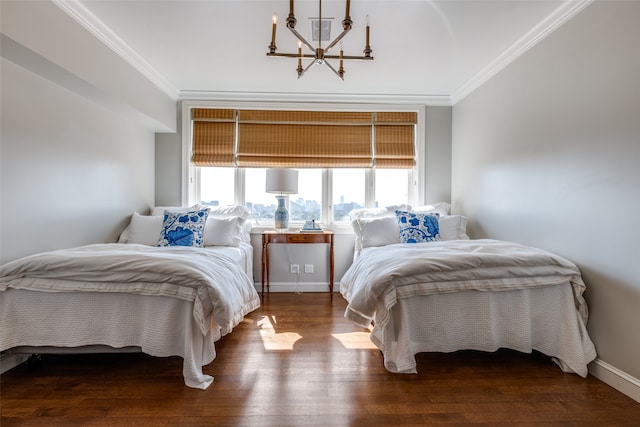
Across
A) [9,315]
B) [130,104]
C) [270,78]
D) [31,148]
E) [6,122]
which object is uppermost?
[270,78]

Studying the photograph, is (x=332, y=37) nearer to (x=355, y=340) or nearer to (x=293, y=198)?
(x=293, y=198)

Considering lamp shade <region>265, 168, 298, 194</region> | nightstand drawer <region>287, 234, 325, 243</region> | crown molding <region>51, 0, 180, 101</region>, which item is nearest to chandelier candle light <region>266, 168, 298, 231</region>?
lamp shade <region>265, 168, 298, 194</region>

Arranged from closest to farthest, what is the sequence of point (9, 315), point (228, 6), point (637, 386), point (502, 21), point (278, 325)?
point (637, 386), point (9, 315), point (228, 6), point (502, 21), point (278, 325)

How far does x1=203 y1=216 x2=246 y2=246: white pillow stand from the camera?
2971 mm

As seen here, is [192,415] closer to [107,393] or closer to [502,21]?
[107,393]

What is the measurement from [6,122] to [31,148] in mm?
210

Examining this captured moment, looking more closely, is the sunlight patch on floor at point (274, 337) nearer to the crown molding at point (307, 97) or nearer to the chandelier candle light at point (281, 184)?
the chandelier candle light at point (281, 184)

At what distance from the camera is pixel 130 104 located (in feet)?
8.89

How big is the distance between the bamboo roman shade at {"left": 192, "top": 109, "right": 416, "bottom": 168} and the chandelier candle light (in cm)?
33

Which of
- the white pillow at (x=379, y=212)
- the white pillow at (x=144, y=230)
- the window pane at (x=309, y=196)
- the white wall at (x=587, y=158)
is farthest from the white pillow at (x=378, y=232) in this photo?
the white pillow at (x=144, y=230)

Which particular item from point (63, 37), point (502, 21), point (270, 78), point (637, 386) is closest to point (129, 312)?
point (63, 37)

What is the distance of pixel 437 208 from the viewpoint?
346 centimetres

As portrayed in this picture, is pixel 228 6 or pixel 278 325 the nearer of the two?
pixel 228 6

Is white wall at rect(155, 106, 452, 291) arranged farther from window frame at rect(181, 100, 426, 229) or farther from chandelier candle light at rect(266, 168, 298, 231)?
chandelier candle light at rect(266, 168, 298, 231)
